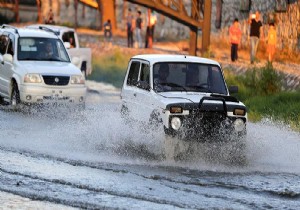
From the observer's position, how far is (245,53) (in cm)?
4206

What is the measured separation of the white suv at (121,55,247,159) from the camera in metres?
15.6

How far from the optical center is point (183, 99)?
15898mm

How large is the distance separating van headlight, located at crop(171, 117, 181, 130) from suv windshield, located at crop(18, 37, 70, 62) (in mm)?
8682

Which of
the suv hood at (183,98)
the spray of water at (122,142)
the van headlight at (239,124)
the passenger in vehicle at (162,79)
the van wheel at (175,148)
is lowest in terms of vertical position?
the spray of water at (122,142)

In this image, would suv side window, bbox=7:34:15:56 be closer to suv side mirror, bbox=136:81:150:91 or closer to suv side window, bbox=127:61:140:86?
suv side window, bbox=127:61:140:86

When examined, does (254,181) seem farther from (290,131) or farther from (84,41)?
(84,41)

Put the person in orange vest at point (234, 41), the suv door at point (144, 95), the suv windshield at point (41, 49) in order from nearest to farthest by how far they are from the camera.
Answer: the suv door at point (144, 95) → the suv windshield at point (41, 49) → the person in orange vest at point (234, 41)

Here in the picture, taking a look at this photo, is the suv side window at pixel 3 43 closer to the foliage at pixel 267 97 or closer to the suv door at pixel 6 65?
the suv door at pixel 6 65

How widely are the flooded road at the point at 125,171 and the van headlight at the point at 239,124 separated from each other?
557 mm

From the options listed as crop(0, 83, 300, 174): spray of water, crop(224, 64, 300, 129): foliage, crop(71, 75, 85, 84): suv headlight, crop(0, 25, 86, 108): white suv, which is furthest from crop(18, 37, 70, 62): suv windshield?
crop(224, 64, 300, 129): foliage

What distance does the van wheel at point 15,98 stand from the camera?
22975 mm

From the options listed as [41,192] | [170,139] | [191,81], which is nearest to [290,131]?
[191,81]

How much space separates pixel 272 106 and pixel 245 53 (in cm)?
1788

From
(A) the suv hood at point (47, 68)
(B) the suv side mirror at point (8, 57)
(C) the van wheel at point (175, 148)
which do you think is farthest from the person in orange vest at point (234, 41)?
(C) the van wheel at point (175, 148)
